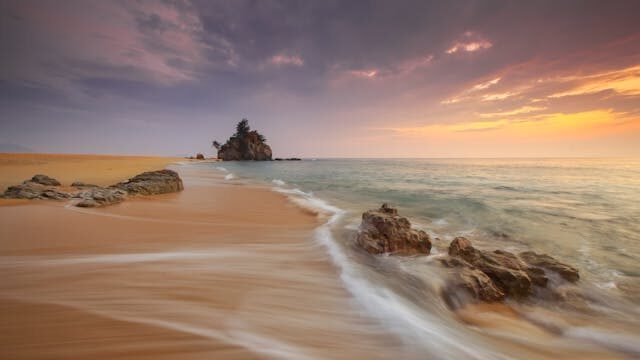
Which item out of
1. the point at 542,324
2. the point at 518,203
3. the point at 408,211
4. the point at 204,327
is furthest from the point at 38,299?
the point at 518,203

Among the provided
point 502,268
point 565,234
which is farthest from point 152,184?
point 565,234

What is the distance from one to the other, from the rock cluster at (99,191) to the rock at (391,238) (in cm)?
799

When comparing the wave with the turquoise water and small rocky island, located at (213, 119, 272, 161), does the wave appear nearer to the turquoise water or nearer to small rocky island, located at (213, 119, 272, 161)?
the turquoise water

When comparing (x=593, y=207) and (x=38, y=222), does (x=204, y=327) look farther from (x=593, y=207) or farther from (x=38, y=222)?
(x=593, y=207)

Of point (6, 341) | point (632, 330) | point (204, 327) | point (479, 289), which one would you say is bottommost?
point (632, 330)

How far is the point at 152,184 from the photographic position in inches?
497

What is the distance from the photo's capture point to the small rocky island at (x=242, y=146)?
116 metres

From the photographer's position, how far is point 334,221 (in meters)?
9.45

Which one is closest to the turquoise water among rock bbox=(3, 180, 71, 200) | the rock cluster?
the rock cluster

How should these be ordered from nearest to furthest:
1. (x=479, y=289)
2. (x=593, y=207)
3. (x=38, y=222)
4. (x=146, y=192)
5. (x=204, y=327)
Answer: (x=204, y=327) → (x=479, y=289) → (x=38, y=222) → (x=146, y=192) → (x=593, y=207)

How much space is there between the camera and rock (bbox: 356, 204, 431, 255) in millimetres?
6148

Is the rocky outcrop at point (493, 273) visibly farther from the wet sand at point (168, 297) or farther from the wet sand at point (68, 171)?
A: the wet sand at point (68, 171)

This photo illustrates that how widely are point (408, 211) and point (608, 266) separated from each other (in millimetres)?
6821

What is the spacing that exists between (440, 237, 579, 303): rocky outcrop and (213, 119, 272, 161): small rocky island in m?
115
